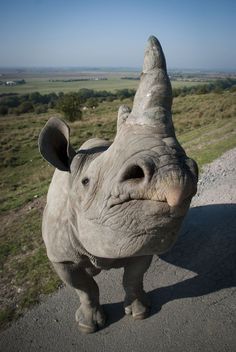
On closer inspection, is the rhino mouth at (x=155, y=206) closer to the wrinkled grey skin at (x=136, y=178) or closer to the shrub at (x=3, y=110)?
the wrinkled grey skin at (x=136, y=178)

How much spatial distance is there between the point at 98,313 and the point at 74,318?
49 centimetres

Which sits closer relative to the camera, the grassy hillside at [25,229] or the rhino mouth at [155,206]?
the rhino mouth at [155,206]

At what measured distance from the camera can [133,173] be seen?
7.34ft

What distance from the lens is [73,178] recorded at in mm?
3266

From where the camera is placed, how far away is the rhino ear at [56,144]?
310 cm

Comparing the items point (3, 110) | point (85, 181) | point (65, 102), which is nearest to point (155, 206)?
point (85, 181)

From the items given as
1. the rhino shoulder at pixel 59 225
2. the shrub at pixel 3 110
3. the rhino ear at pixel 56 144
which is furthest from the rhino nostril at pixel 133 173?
the shrub at pixel 3 110

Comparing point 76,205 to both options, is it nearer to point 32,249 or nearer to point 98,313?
point 98,313

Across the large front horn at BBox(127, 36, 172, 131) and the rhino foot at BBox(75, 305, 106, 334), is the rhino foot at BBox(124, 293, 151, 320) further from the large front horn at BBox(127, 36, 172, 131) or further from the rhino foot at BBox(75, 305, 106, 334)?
the large front horn at BBox(127, 36, 172, 131)

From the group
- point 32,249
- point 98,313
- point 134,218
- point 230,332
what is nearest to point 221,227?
point 230,332

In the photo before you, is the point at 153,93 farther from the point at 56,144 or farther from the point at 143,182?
the point at 56,144

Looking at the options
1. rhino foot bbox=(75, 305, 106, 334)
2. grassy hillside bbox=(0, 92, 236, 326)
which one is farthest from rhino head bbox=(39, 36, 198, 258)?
grassy hillside bbox=(0, 92, 236, 326)

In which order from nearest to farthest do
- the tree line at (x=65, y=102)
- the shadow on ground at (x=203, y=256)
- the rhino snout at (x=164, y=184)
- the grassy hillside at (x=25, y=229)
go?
the rhino snout at (x=164, y=184) < the shadow on ground at (x=203, y=256) < the grassy hillside at (x=25, y=229) < the tree line at (x=65, y=102)

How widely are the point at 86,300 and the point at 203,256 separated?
258 cm
